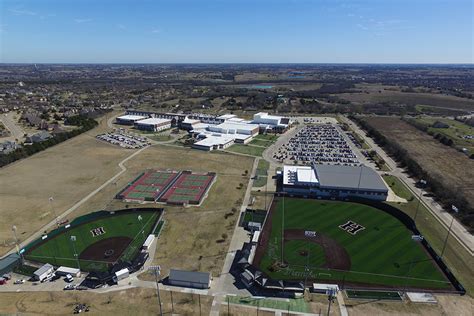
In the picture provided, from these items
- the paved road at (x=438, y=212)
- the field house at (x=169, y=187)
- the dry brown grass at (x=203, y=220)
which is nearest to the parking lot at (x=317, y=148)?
the paved road at (x=438, y=212)

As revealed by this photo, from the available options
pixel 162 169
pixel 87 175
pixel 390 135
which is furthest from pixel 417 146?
pixel 87 175

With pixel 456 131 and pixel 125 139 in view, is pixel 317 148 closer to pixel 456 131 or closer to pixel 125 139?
pixel 456 131

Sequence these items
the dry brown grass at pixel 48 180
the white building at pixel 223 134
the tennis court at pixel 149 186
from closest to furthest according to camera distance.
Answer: the dry brown grass at pixel 48 180, the tennis court at pixel 149 186, the white building at pixel 223 134

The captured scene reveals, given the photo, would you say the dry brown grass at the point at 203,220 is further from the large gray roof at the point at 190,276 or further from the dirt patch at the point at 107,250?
the dirt patch at the point at 107,250

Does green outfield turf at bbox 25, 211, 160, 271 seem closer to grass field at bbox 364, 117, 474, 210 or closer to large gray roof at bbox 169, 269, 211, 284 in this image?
large gray roof at bbox 169, 269, 211, 284

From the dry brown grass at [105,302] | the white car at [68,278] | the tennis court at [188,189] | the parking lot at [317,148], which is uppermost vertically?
the parking lot at [317,148]

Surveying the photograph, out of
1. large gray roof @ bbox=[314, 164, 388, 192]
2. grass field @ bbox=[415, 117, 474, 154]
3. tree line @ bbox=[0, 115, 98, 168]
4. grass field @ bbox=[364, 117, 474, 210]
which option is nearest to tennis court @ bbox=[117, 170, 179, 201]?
large gray roof @ bbox=[314, 164, 388, 192]
